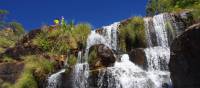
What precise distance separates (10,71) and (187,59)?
1127 cm

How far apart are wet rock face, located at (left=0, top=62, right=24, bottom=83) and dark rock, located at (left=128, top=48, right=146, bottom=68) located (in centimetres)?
608

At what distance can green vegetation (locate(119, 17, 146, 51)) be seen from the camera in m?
21.4

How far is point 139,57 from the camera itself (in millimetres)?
17938

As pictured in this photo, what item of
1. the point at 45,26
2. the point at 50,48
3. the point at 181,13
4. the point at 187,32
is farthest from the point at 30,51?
the point at 187,32

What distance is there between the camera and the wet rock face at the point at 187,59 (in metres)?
12.3

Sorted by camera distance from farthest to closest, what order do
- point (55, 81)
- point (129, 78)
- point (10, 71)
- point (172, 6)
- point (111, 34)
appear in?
point (172, 6) → point (111, 34) → point (10, 71) → point (55, 81) → point (129, 78)

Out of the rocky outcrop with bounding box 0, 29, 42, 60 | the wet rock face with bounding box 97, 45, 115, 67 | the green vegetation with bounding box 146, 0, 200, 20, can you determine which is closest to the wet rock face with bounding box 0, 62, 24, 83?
the rocky outcrop with bounding box 0, 29, 42, 60

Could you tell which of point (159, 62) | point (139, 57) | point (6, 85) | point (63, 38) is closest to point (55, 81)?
point (6, 85)

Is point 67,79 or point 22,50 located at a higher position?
point 22,50

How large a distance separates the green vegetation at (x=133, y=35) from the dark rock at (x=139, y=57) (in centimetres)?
316

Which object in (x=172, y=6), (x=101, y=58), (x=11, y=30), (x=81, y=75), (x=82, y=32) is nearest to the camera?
(x=81, y=75)

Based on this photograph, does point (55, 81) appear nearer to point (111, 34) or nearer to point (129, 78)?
point (129, 78)

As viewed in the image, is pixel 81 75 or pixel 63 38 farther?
pixel 63 38

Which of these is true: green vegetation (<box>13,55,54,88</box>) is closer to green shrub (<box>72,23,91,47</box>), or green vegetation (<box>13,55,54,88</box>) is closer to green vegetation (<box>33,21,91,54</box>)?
green vegetation (<box>33,21,91,54</box>)
